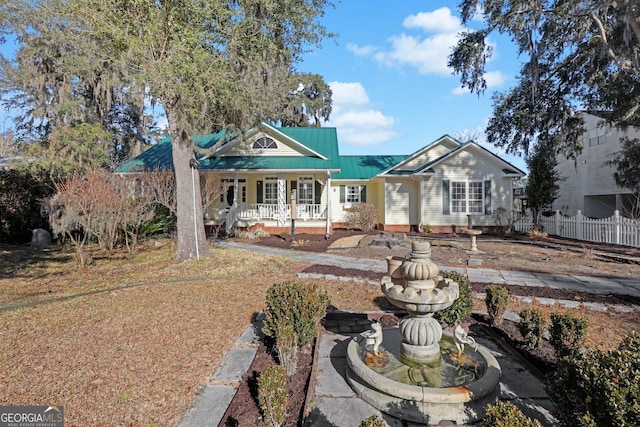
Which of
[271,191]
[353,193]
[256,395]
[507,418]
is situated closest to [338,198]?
[353,193]

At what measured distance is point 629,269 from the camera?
8.59 meters

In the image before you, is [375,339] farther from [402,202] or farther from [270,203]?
[402,202]

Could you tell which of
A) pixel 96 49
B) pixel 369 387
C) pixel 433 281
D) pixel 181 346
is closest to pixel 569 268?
pixel 433 281

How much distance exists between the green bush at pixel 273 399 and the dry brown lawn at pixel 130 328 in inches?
30.3

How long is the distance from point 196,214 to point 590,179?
25.3 meters

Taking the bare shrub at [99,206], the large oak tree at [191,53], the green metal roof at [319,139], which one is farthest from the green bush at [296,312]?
the green metal roof at [319,139]

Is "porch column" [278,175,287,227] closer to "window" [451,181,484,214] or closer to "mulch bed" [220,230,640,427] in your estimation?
"window" [451,181,484,214]

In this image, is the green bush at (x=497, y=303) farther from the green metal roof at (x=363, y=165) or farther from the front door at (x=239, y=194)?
the green metal roof at (x=363, y=165)

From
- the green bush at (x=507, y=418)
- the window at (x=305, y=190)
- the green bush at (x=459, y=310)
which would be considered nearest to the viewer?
the green bush at (x=507, y=418)

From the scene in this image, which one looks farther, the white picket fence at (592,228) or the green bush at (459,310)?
the white picket fence at (592,228)

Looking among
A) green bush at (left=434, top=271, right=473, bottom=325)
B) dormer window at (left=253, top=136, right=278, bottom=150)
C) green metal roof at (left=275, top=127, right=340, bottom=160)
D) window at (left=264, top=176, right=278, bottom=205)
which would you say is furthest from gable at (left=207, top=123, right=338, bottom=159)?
green bush at (left=434, top=271, right=473, bottom=325)

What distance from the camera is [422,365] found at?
3.24 m

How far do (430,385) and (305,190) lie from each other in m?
15.6

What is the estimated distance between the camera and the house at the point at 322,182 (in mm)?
16047
